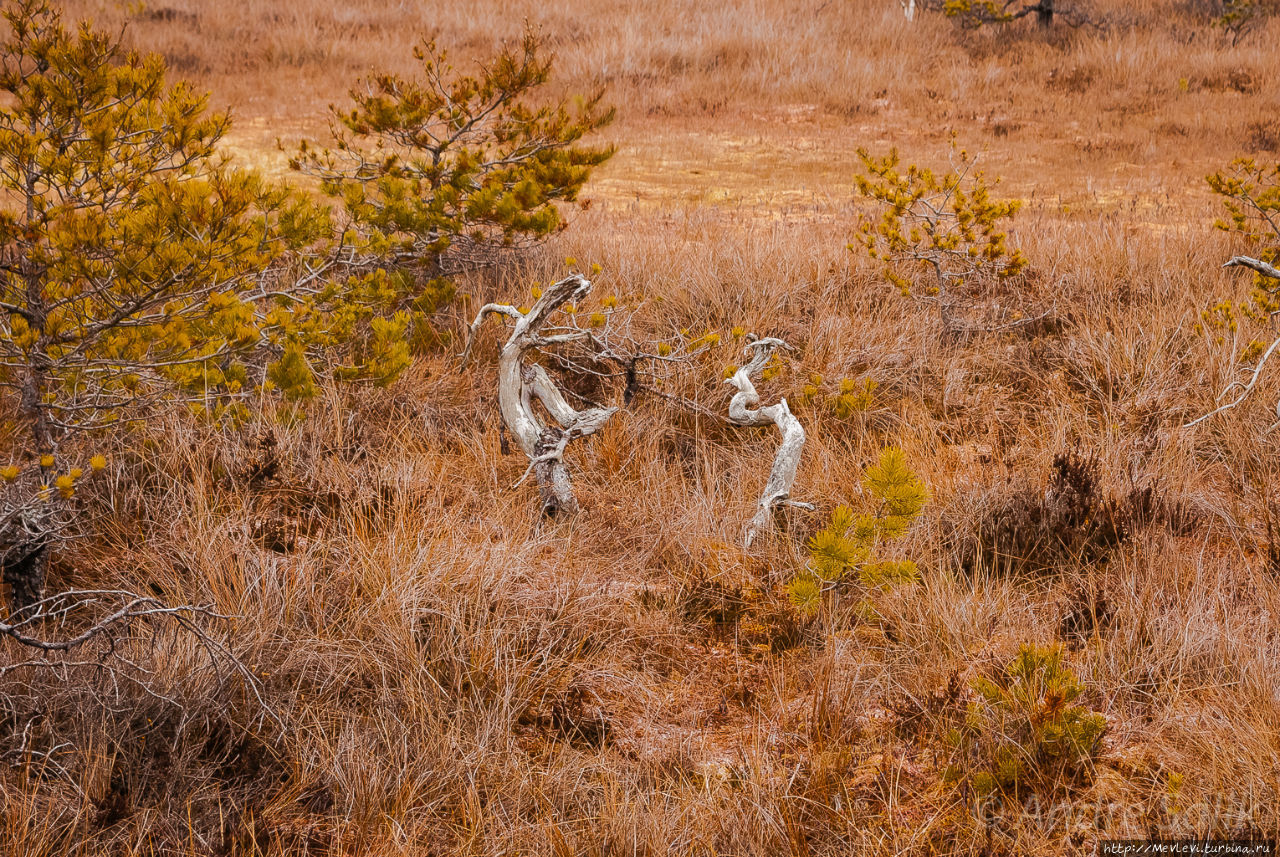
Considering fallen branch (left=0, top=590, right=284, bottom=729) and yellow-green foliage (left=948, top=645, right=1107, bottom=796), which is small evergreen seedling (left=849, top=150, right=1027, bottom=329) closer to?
yellow-green foliage (left=948, top=645, right=1107, bottom=796)

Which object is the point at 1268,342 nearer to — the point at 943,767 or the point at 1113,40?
the point at 943,767

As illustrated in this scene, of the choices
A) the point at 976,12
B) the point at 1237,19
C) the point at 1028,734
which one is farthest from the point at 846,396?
the point at 1237,19

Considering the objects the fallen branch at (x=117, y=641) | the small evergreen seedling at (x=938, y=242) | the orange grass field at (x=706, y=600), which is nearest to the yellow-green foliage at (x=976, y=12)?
the orange grass field at (x=706, y=600)

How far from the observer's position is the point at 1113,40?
14.7m

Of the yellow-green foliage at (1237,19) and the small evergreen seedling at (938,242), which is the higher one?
the yellow-green foliage at (1237,19)

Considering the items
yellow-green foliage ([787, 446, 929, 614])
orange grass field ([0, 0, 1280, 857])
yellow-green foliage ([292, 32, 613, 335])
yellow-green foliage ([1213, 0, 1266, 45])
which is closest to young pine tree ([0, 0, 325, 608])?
orange grass field ([0, 0, 1280, 857])

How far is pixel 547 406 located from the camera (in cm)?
404

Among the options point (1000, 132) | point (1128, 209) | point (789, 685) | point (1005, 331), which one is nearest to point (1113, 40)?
point (1000, 132)

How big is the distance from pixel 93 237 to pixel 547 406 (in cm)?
189

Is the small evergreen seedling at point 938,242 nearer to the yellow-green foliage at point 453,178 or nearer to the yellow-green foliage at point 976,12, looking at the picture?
the yellow-green foliage at point 453,178

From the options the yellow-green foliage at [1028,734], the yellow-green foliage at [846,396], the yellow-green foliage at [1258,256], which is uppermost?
the yellow-green foliage at [1258,256]

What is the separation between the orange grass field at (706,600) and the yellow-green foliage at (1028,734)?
0.04 metres

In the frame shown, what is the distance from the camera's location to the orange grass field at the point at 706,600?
7.25ft

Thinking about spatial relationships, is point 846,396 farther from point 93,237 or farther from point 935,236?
point 93,237
